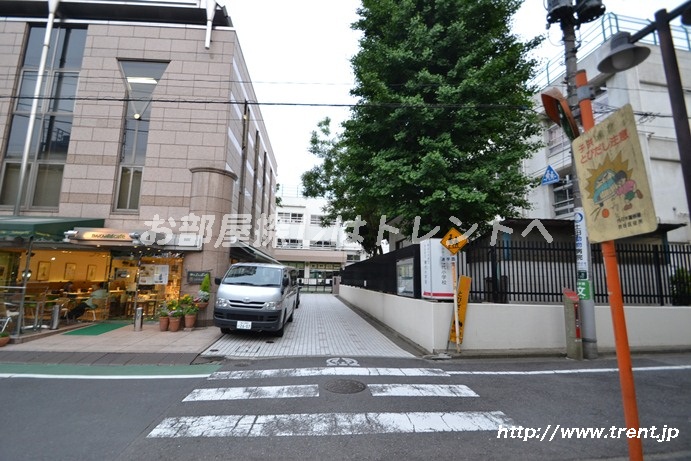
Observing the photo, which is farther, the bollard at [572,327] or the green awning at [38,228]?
the green awning at [38,228]

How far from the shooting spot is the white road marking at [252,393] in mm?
5160

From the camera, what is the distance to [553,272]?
9.29m

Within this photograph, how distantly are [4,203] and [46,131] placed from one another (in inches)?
125

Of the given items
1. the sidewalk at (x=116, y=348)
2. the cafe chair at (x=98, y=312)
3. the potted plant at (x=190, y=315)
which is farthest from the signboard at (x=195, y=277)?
the cafe chair at (x=98, y=312)

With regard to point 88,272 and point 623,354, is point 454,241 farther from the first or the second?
point 88,272

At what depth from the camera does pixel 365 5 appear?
1105 cm

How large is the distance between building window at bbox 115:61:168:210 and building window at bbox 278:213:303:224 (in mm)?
34156

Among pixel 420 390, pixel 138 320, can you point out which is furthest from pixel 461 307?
pixel 138 320

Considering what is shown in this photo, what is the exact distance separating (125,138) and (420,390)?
14023mm

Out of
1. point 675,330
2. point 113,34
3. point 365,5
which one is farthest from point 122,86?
point 675,330

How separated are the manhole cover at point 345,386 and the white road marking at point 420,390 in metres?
0.18

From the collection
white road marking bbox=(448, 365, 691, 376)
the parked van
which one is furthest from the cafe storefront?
white road marking bbox=(448, 365, 691, 376)

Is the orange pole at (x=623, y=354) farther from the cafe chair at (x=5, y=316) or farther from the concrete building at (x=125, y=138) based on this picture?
the cafe chair at (x=5, y=316)

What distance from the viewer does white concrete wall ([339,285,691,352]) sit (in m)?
8.25
